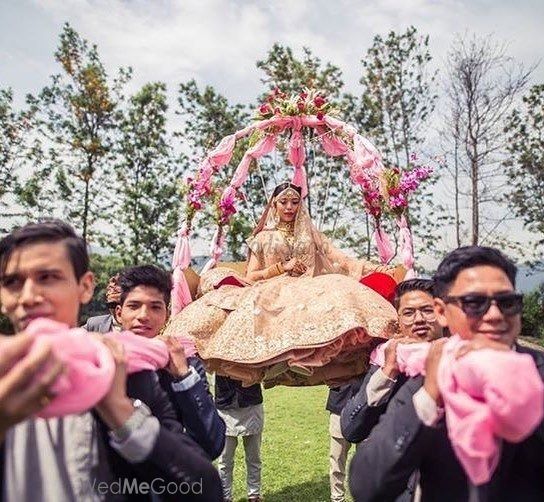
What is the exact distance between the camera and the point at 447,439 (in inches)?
72.4

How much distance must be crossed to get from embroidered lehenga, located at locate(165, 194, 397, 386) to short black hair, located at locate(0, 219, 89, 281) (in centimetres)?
231

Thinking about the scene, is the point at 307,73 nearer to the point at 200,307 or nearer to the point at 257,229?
the point at 257,229

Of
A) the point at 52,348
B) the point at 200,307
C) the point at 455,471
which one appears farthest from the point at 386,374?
the point at 200,307

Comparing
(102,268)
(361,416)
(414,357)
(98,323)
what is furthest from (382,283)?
(102,268)

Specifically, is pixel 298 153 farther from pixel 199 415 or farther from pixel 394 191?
pixel 199 415

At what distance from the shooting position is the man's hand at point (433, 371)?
1.59 metres

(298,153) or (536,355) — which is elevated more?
(298,153)

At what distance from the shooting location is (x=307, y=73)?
76.4 ft

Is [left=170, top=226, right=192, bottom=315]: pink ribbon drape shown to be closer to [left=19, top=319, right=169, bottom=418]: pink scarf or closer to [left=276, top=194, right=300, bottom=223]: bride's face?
[left=276, top=194, right=300, bottom=223]: bride's face

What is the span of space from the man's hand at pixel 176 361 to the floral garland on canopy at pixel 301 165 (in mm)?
3340

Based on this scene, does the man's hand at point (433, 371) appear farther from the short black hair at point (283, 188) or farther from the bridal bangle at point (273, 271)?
the short black hair at point (283, 188)

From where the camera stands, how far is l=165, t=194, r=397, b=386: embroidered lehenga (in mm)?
3918

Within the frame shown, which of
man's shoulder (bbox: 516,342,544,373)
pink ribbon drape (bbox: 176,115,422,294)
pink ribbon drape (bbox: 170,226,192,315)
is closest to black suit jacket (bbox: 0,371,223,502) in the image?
man's shoulder (bbox: 516,342,544,373)

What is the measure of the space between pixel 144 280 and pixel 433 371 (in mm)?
1884
